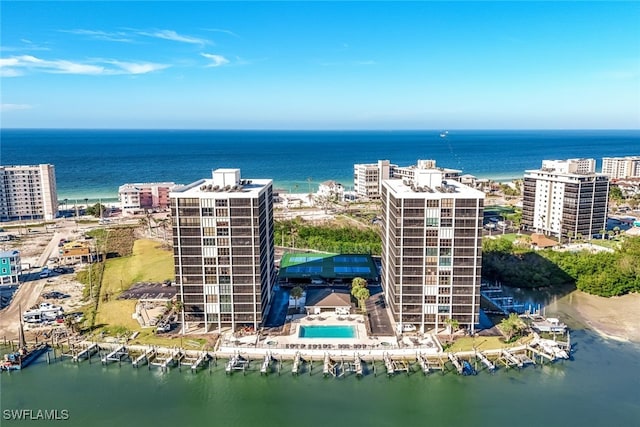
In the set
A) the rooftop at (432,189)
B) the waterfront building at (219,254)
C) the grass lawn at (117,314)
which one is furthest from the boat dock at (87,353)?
the rooftop at (432,189)

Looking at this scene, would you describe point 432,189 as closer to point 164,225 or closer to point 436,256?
point 436,256

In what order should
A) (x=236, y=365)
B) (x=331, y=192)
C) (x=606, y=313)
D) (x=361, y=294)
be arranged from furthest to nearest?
(x=331, y=192) → (x=606, y=313) → (x=361, y=294) → (x=236, y=365)

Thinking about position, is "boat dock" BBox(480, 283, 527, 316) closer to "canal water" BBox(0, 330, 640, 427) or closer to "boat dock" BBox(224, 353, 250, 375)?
"canal water" BBox(0, 330, 640, 427)

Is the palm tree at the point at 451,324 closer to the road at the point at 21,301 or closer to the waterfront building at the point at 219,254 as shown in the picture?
the waterfront building at the point at 219,254

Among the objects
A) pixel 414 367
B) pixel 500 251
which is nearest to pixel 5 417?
pixel 414 367

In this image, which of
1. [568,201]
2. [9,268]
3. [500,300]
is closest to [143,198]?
[9,268]

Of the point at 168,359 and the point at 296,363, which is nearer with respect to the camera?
the point at 296,363

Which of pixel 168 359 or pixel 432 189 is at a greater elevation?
pixel 432 189
